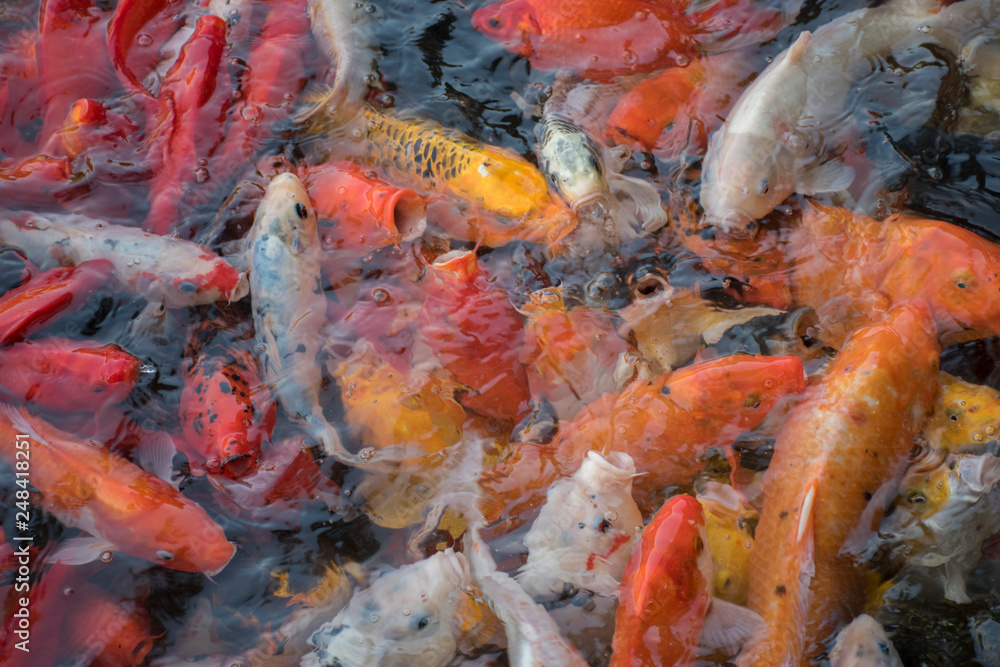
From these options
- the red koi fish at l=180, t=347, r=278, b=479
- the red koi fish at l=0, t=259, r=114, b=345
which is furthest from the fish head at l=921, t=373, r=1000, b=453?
the red koi fish at l=0, t=259, r=114, b=345

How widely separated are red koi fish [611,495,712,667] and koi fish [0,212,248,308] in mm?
2046

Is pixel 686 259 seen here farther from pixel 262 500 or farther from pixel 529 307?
pixel 262 500

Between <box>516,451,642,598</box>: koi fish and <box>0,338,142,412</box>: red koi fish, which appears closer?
<box>516,451,642,598</box>: koi fish

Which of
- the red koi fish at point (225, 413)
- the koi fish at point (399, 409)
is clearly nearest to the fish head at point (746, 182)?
the koi fish at point (399, 409)

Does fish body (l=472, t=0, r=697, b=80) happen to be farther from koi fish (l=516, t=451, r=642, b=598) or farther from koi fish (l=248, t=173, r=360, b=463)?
koi fish (l=516, t=451, r=642, b=598)

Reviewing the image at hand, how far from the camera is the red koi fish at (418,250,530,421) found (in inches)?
108

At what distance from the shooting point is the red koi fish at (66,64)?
3381 millimetres

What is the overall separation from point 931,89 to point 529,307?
218 cm

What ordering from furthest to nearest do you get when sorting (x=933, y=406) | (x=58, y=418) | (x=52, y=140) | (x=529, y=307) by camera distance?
(x=52, y=140) < (x=529, y=307) < (x=58, y=418) < (x=933, y=406)

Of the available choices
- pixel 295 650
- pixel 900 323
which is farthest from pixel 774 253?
pixel 295 650

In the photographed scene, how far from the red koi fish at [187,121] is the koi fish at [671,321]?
2.21 metres

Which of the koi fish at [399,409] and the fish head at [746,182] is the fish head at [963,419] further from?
the koi fish at [399,409]

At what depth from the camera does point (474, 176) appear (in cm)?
297

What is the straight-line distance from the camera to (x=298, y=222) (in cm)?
292
